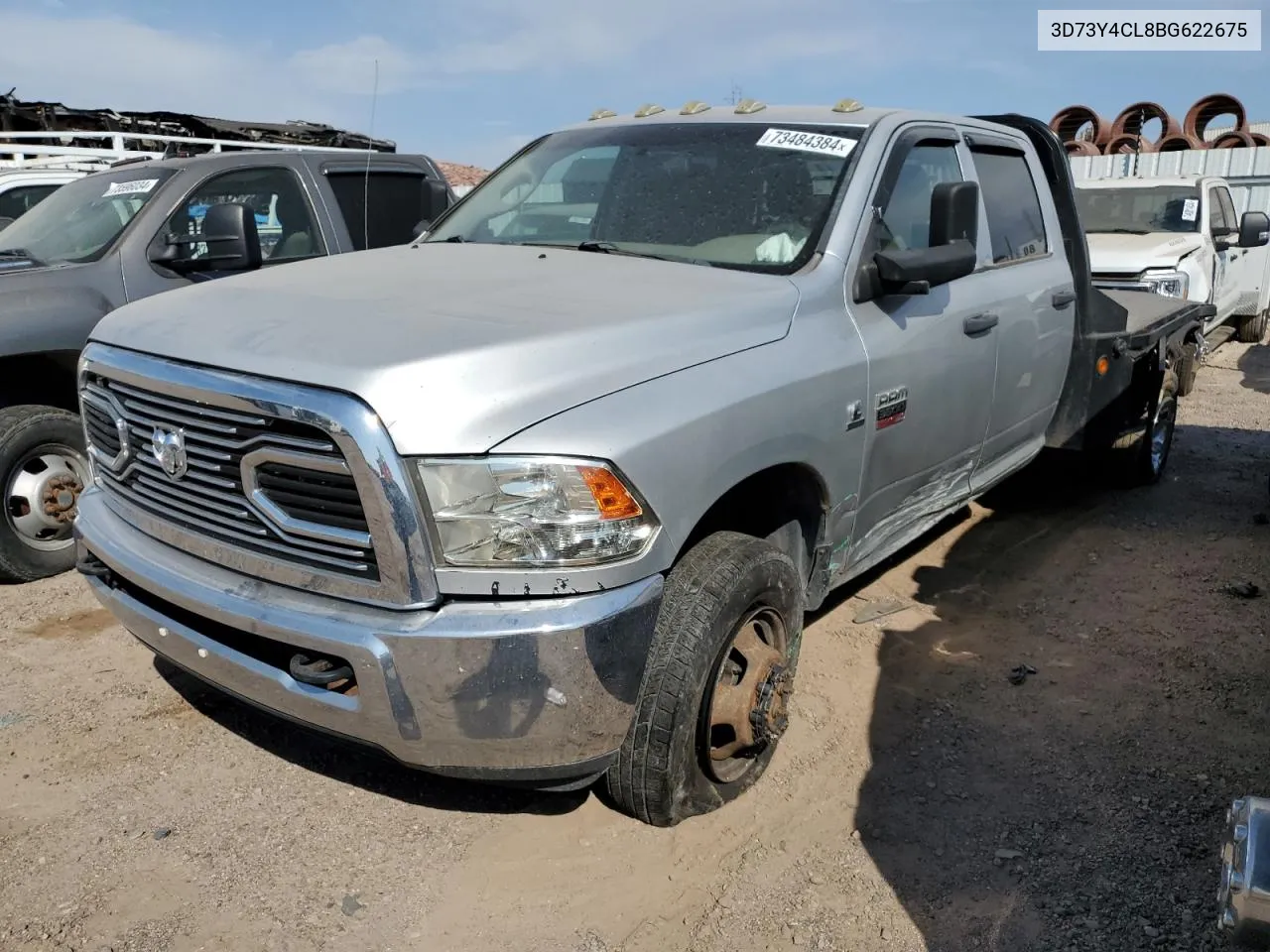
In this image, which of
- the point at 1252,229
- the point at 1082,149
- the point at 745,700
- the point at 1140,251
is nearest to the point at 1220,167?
the point at 1082,149

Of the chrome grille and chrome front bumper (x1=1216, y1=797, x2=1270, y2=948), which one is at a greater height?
the chrome grille

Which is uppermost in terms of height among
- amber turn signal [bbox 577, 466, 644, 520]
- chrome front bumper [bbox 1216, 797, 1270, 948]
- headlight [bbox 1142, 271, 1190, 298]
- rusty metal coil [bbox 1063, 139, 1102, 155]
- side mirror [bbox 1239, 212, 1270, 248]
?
rusty metal coil [bbox 1063, 139, 1102, 155]

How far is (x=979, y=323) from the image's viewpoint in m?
3.87

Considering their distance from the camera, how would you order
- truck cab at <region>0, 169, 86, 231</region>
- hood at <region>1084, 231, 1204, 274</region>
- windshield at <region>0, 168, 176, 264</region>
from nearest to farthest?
windshield at <region>0, 168, 176, 264</region>
truck cab at <region>0, 169, 86, 231</region>
hood at <region>1084, 231, 1204, 274</region>

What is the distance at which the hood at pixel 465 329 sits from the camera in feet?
7.30

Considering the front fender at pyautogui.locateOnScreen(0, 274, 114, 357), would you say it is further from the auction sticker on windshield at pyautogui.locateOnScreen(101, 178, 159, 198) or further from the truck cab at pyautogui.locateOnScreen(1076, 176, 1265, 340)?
the truck cab at pyautogui.locateOnScreen(1076, 176, 1265, 340)

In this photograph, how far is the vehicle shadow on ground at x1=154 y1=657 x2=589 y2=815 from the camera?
2984 mm

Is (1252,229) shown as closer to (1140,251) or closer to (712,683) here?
(1140,251)

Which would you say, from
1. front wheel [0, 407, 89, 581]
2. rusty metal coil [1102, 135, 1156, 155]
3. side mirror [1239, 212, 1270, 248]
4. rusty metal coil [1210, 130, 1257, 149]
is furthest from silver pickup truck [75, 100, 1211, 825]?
rusty metal coil [1210, 130, 1257, 149]

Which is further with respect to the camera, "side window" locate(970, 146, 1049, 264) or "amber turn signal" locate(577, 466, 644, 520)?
"side window" locate(970, 146, 1049, 264)

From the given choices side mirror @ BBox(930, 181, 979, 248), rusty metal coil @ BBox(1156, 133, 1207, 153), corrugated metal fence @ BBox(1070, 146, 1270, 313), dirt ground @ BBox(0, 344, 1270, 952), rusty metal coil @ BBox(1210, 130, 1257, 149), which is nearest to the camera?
dirt ground @ BBox(0, 344, 1270, 952)

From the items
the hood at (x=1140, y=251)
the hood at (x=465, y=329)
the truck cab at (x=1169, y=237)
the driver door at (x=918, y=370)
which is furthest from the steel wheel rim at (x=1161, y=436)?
the hood at (x=465, y=329)

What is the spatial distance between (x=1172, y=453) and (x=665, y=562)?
584 centimetres

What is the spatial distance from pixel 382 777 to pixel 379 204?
409 cm
